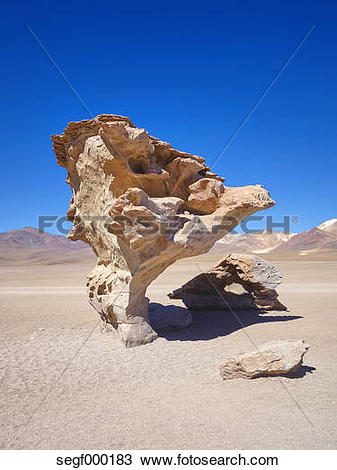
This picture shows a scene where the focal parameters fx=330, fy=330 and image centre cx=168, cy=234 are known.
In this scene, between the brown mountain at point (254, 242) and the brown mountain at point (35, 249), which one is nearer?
the brown mountain at point (35, 249)

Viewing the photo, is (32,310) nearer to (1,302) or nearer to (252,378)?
(1,302)

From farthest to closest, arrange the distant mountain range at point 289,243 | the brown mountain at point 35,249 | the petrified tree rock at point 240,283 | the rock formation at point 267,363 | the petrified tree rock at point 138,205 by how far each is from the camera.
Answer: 1. the distant mountain range at point 289,243
2. the brown mountain at point 35,249
3. the petrified tree rock at point 240,283
4. the petrified tree rock at point 138,205
5. the rock formation at point 267,363

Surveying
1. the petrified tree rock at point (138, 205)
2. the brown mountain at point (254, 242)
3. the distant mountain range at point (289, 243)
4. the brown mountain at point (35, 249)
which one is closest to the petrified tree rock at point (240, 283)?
the petrified tree rock at point (138, 205)

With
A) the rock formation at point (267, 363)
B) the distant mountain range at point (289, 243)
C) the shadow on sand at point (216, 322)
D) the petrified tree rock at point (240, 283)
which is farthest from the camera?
the distant mountain range at point (289, 243)

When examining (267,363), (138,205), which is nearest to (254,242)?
(138,205)

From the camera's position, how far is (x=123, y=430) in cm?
372

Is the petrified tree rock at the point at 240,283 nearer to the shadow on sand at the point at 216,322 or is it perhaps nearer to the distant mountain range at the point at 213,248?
the shadow on sand at the point at 216,322

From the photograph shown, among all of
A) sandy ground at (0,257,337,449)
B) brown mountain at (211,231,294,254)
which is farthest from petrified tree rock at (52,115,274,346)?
brown mountain at (211,231,294,254)

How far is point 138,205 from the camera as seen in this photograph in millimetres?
6074

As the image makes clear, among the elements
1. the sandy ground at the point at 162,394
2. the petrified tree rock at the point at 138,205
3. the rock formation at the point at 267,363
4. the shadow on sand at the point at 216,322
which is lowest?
the shadow on sand at the point at 216,322

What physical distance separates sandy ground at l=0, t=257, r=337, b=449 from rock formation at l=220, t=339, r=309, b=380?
127 mm

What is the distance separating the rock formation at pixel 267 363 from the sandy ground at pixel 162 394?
13 cm

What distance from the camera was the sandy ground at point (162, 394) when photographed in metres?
3.54

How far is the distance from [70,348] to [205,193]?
4.41 meters
